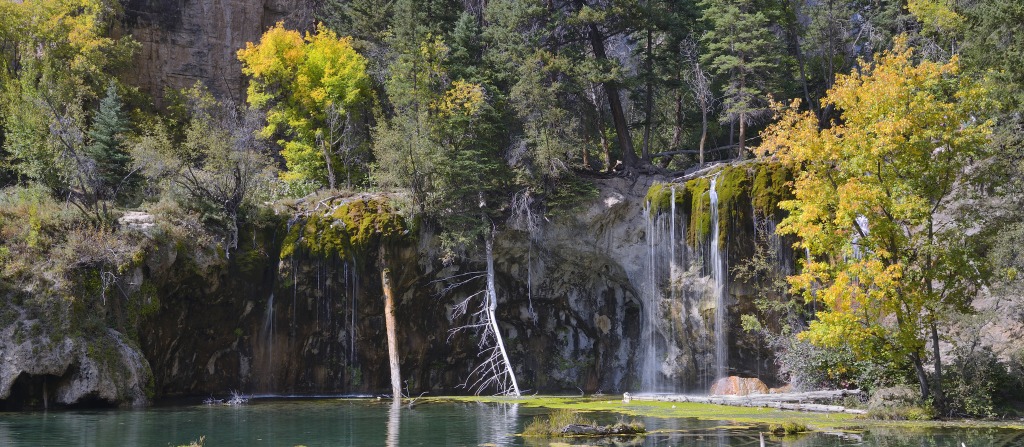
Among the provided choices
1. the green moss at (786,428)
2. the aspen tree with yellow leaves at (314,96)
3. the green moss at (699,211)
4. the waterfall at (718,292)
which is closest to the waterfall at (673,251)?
the green moss at (699,211)

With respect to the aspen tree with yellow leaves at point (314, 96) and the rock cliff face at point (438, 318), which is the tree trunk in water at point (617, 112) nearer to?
the rock cliff face at point (438, 318)

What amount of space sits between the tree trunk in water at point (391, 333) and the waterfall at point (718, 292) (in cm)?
1145

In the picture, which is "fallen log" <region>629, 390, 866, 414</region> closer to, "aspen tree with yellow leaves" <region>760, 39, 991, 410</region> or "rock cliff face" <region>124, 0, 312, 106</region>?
"aspen tree with yellow leaves" <region>760, 39, 991, 410</region>

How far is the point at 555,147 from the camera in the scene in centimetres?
3344

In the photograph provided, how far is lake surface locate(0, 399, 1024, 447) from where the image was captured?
1744cm

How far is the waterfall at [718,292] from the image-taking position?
31.9m

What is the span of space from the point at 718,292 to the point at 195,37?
106 feet

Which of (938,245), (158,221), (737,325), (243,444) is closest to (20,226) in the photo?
(158,221)

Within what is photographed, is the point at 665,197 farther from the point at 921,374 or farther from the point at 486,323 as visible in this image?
the point at 921,374

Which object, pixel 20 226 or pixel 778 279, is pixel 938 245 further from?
pixel 20 226

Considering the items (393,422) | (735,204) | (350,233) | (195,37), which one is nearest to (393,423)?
(393,422)

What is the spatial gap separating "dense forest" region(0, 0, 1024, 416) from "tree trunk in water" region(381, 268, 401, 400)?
33cm

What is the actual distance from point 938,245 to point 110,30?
4097cm

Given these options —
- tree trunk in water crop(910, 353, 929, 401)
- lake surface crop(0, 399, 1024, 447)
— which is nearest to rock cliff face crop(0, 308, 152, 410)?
lake surface crop(0, 399, 1024, 447)
